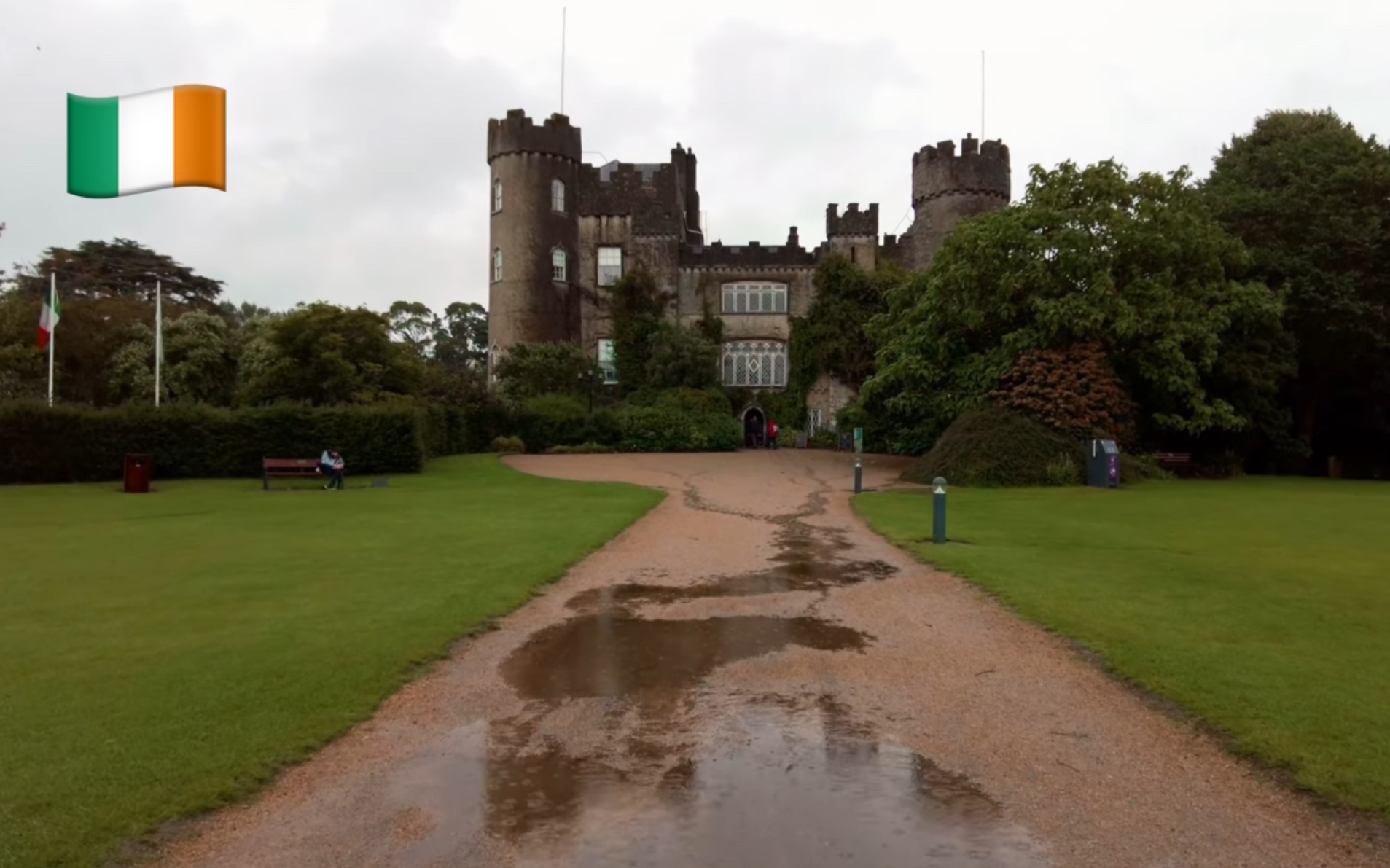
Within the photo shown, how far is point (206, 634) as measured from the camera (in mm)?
8711

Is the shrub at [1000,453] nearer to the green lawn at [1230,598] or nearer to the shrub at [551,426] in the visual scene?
the green lawn at [1230,598]

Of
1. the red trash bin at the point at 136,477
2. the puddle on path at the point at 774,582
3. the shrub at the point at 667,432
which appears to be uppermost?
the shrub at the point at 667,432

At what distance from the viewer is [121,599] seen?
10.3 m

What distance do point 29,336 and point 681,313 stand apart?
29577 mm

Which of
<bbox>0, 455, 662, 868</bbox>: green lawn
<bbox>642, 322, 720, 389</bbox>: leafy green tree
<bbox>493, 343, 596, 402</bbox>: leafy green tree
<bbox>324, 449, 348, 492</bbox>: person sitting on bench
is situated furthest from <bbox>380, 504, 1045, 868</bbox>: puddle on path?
<bbox>642, 322, 720, 389</bbox>: leafy green tree

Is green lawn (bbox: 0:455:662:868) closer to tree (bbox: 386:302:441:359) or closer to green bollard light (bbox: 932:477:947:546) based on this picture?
green bollard light (bbox: 932:477:947:546)

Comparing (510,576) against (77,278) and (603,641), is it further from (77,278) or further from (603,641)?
(77,278)

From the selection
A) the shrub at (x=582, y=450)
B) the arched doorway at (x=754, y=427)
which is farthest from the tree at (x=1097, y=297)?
the arched doorway at (x=754, y=427)

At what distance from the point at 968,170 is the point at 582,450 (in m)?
25.0

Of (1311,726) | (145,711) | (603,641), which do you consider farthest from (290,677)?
(1311,726)

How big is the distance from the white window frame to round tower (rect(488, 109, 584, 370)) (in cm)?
841

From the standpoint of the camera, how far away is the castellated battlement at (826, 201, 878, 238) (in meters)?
50.1

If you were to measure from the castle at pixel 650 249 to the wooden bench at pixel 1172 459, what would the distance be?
58.6 ft

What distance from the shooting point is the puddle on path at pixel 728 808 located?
4.47 metres
